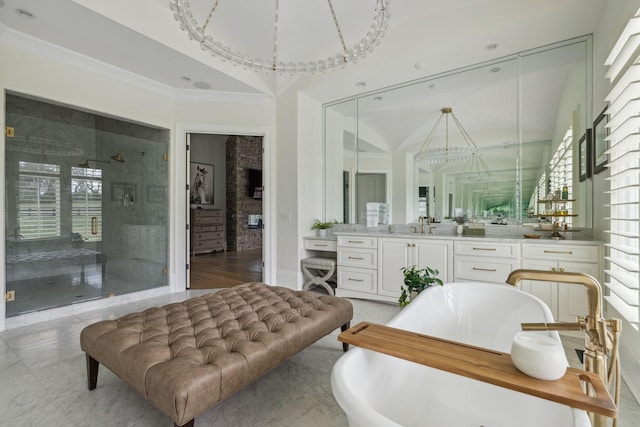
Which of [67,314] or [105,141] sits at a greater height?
[105,141]

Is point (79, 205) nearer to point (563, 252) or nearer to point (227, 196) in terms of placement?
point (227, 196)

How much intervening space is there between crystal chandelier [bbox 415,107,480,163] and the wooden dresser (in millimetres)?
5713

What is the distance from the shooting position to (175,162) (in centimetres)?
423

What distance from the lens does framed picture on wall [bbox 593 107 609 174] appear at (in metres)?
2.29

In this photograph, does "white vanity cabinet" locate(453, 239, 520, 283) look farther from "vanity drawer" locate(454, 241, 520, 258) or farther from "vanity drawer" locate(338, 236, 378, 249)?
"vanity drawer" locate(338, 236, 378, 249)

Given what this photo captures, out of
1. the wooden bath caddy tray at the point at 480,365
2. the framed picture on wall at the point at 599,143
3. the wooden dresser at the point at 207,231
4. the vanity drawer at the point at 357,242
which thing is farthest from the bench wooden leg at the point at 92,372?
the wooden dresser at the point at 207,231

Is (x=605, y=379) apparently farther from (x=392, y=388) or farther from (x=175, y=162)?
(x=175, y=162)

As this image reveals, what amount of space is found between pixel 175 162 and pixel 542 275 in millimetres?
4308

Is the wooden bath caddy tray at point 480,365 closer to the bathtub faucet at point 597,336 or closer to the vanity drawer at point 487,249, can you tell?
the bathtub faucet at point 597,336

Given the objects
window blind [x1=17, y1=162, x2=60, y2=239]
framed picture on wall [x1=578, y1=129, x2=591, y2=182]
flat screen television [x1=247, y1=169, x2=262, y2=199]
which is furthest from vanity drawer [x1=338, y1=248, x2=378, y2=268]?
flat screen television [x1=247, y1=169, x2=262, y2=199]

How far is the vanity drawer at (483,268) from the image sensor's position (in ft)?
9.56

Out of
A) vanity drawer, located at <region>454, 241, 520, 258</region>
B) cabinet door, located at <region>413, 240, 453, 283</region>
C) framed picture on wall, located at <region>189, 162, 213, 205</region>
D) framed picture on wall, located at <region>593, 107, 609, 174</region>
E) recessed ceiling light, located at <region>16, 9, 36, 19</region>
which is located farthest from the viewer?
framed picture on wall, located at <region>189, 162, 213, 205</region>

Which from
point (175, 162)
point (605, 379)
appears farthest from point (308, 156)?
point (605, 379)

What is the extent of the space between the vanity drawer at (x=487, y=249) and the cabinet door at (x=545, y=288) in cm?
16
